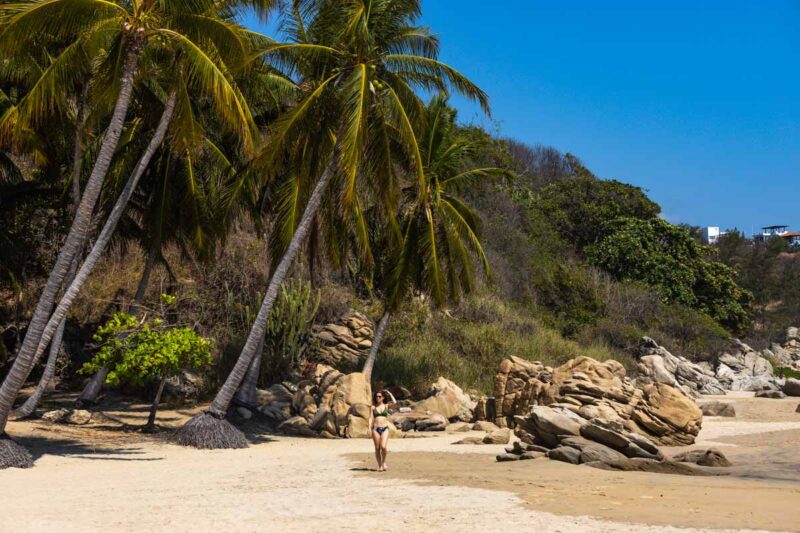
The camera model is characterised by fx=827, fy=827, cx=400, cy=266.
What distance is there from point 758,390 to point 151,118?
85.6 ft

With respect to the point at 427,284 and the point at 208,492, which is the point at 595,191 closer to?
the point at 427,284

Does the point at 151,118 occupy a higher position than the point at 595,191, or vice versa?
the point at 595,191

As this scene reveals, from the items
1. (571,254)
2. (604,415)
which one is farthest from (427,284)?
(571,254)

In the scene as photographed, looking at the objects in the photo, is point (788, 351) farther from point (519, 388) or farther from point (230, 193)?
point (230, 193)

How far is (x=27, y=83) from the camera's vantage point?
16.2 m

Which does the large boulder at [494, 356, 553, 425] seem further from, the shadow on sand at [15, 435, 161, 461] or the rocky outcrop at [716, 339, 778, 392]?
the rocky outcrop at [716, 339, 778, 392]

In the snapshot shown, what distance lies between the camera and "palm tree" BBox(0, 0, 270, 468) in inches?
510

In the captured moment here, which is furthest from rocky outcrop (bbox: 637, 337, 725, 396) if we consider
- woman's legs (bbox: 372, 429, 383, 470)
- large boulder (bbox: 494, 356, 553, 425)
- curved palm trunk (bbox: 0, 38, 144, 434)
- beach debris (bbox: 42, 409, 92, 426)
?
curved palm trunk (bbox: 0, 38, 144, 434)

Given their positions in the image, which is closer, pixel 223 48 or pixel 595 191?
pixel 223 48

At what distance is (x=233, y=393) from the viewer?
16.1 metres

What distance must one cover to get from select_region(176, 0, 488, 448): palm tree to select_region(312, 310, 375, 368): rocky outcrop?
8963 mm

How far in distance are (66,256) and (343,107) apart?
223 inches

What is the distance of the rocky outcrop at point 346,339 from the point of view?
2566 cm

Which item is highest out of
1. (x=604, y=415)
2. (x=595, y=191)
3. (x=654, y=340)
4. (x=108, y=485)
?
(x=595, y=191)
